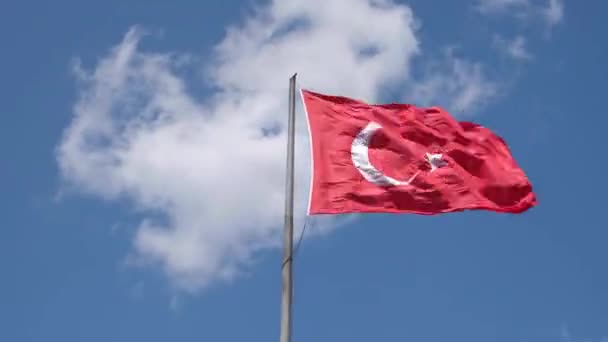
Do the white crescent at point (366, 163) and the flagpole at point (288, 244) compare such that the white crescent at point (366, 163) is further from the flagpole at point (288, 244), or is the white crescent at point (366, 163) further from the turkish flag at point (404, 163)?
the flagpole at point (288, 244)

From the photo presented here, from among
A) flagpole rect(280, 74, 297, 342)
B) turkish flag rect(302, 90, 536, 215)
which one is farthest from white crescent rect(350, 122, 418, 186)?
flagpole rect(280, 74, 297, 342)

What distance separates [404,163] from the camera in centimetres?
2683

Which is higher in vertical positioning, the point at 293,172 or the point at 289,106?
the point at 289,106

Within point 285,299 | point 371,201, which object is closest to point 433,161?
point 371,201

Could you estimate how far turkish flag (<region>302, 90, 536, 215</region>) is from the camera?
24.9m

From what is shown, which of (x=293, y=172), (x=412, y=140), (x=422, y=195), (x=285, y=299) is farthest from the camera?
(x=412, y=140)

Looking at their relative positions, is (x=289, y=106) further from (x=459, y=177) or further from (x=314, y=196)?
(x=459, y=177)

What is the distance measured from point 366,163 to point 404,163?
138cm

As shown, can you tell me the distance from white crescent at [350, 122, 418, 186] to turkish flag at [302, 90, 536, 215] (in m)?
0.02

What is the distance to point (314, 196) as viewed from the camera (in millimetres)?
23906

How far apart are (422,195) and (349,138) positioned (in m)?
2.19

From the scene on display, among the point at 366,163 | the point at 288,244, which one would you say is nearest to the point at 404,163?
the point at 366,163

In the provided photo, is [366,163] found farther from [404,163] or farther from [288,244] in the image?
[288,244]

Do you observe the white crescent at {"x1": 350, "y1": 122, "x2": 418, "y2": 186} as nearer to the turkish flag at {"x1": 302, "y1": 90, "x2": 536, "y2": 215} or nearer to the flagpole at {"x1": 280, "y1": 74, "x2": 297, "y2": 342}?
the turkish flag at {"x1": 302, "y1": 90, "x2": 536, "y2": 215}
